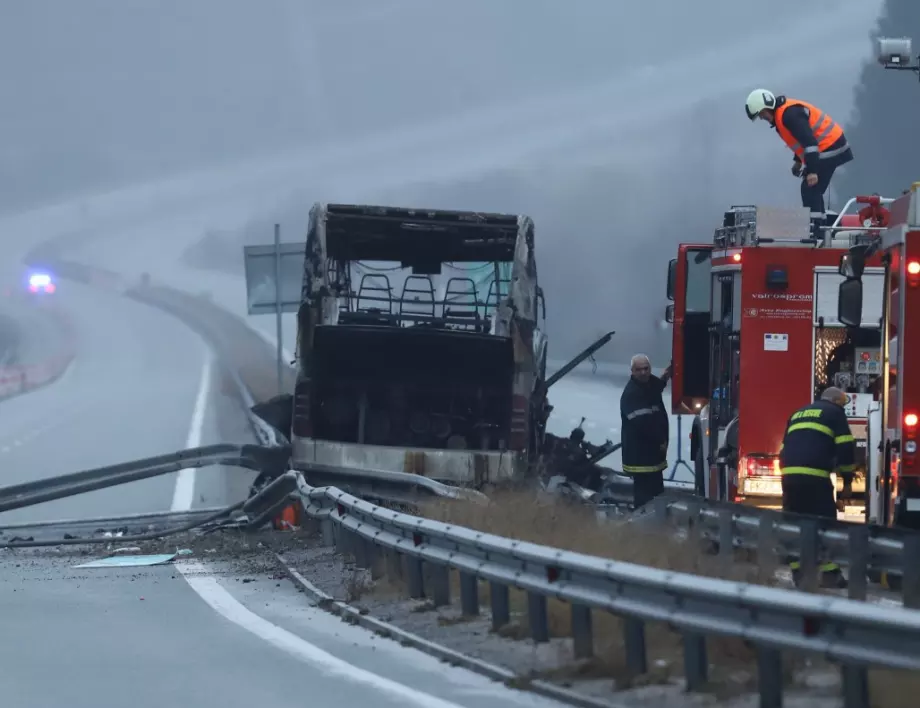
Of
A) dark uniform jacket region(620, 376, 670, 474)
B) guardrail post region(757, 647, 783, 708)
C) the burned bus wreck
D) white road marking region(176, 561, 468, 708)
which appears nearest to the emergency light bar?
the burned bus wreck

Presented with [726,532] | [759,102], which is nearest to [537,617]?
[726,532]

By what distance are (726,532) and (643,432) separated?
2.91 m

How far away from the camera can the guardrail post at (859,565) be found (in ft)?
30.5

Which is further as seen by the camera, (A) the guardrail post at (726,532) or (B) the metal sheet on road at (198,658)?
(A) the guardrail post at (726,532)

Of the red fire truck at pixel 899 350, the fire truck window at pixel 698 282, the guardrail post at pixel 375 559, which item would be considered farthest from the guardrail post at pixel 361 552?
the fire truck window at pixel 698 282

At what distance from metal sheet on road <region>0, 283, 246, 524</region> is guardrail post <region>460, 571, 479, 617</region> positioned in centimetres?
1405

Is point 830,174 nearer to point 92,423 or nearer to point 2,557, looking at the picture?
point 2,557

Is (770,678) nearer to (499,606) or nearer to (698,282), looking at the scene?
(499,606)

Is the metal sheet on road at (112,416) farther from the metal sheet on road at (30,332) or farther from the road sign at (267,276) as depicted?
the road sign at (267,276)

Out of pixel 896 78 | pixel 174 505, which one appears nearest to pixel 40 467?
pixel 174 505

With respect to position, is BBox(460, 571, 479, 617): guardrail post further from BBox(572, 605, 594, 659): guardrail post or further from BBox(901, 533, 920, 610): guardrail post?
BBox(901, 533, 920, 610): guardrail post

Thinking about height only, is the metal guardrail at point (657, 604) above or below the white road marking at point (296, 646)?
above

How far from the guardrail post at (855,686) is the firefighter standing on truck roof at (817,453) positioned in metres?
4.20

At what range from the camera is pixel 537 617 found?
8781mm
